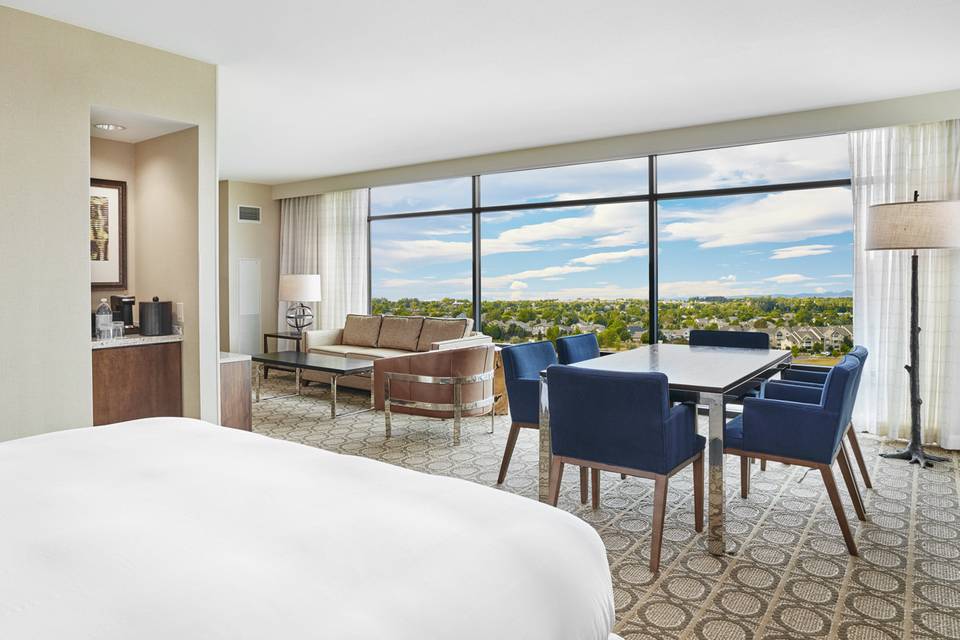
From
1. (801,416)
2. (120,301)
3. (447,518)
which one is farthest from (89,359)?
(801,416)

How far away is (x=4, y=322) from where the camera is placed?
306cm

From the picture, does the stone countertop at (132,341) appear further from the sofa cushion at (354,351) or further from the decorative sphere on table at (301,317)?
the decorative sphere on table at (301,317)

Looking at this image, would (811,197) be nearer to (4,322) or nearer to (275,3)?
(275,3)

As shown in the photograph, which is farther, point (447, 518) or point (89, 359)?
point (89, 359)

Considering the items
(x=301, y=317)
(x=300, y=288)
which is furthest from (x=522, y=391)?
(x=301, y=317)

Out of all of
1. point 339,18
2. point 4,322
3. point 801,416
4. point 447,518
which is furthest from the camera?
point 339,18

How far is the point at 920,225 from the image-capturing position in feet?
13.2

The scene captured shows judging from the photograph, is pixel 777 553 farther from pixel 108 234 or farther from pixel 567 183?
pixel 567 183

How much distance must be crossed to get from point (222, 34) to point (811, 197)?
4.52 meters

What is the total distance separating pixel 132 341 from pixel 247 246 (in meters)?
5.18

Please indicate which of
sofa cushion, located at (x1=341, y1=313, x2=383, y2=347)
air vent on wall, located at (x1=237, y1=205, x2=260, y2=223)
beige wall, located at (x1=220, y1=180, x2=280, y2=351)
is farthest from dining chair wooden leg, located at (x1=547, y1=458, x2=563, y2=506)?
air vent on wall, located at (x1=237, y1=205, x2=260, y2=223)

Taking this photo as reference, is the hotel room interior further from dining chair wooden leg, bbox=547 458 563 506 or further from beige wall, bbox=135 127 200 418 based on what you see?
dining chair wooden leg, bbox=547 458 563 506

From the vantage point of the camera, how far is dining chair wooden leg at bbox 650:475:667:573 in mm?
2638

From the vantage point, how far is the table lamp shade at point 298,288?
7.83 m
